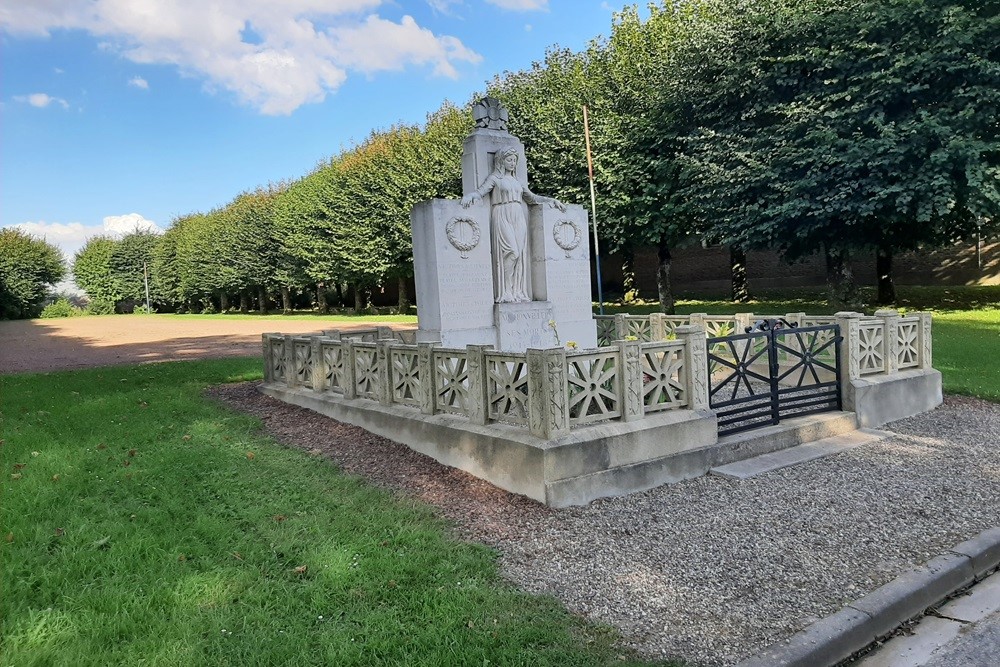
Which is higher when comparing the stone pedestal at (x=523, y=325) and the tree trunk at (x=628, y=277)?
the tree trunk at (x=628, y=277)

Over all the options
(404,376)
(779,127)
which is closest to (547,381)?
(404,376)

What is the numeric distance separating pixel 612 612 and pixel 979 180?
59.6 ft

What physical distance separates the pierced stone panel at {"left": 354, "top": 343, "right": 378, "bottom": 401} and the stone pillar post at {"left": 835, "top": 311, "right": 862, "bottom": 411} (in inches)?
230

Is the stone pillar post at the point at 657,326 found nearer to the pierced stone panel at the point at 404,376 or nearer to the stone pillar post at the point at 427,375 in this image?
the pierced stone panel at the point at 404,376

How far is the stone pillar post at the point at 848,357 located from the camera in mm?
8211

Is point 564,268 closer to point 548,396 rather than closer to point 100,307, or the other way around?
point 548,396

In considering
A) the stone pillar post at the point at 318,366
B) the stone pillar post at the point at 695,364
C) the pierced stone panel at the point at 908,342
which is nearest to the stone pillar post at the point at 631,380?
the stone pillar post at the point at 695,364

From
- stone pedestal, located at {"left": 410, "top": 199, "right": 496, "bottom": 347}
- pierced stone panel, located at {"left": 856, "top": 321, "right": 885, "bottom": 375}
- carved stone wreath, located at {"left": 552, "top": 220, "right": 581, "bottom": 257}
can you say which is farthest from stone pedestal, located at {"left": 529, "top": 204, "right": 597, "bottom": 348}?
pierced stone panel, located at {"left": 856, "top": 321, "right": 885, "bottom": 375}

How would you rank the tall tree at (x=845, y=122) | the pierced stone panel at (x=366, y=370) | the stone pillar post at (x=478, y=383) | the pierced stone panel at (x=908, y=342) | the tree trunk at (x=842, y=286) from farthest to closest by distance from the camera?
the tree trunk at (x=842, y=286) < the tall tree at (x=845, y=122) < the pierced stone panel at (x=908, y=342) < the pierced stone panel at (x=366, y=370) < the stone pillar post at (x=478, y=383)

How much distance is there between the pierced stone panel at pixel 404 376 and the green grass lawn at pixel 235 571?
1.26 m

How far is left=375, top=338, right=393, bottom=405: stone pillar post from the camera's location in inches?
304

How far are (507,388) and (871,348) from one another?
530 centimetres

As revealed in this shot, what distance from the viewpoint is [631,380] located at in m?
6.29

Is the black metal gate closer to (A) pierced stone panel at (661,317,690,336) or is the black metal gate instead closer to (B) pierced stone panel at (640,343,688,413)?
(B) pierced stone panel at (640,343,688,413)
